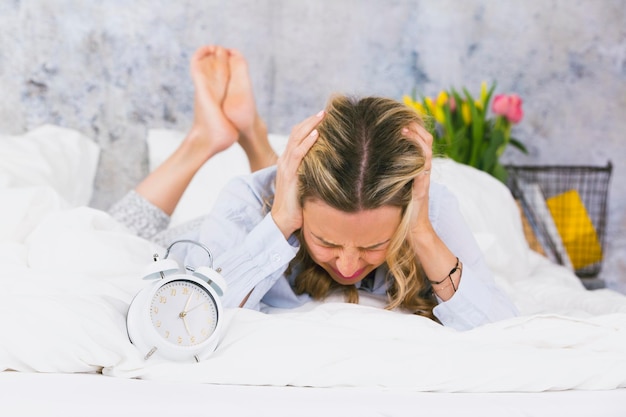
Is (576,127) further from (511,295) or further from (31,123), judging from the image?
(31,123)

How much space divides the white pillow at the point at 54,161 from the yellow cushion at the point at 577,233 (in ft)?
4.96

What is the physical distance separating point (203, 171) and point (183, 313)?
3.96 ft

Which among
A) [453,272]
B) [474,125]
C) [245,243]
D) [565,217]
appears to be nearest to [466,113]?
[474,125]

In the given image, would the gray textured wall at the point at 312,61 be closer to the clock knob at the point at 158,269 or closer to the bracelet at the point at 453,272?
the bracelet at the point at 453,272

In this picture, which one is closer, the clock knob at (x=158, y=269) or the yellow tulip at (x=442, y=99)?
the clock knob at (x=158, y=269)

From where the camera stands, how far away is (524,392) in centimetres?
102

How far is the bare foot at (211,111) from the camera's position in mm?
1876

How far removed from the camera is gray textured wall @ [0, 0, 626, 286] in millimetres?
2430

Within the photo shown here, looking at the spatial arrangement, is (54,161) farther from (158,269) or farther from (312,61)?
(158,269)

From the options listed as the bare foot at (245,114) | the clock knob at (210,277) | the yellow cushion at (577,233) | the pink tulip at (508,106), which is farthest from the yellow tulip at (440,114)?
the clock knob at (210,277)

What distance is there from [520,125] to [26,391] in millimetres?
2184

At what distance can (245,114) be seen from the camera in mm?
1892

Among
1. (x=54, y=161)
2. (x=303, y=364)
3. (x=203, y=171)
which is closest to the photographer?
(x=303, y=364)

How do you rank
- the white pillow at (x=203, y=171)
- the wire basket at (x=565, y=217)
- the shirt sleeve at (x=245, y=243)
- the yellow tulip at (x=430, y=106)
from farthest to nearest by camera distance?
the wire basket at (x=565, y=217)
the yellow tulip at (x=430, y=106)
the white pillow at (x=203, y=171)
the shirt sleeve at (x=245, y=243)
